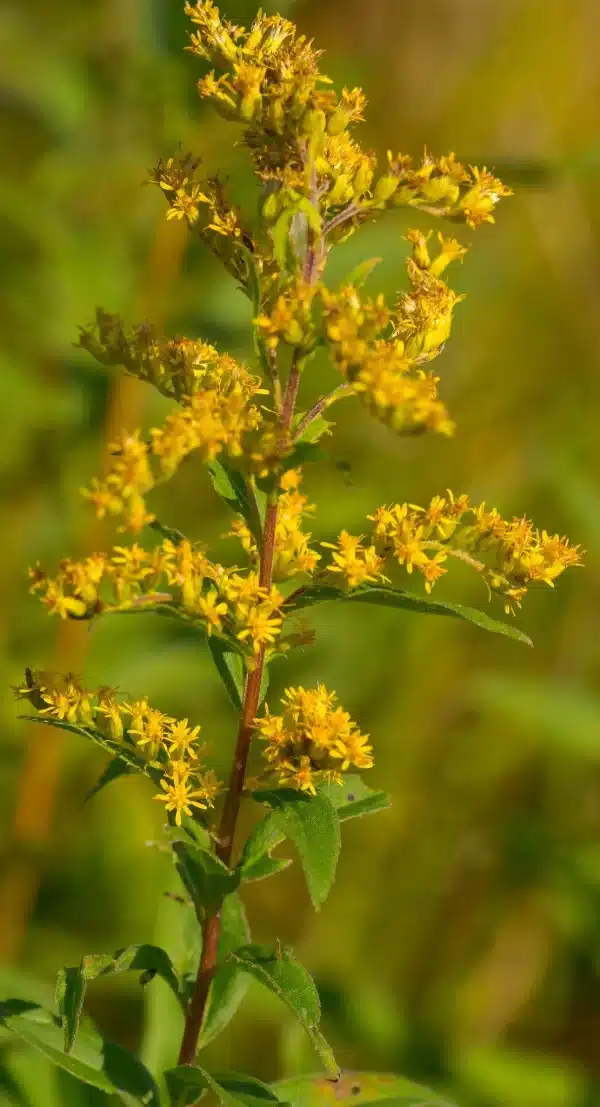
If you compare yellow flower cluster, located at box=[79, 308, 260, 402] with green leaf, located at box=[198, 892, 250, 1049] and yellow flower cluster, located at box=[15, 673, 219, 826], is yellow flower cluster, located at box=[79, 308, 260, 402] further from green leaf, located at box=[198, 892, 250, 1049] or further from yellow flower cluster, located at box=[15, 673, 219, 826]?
green leaf, located at box=[198, 892, 250, 1049]

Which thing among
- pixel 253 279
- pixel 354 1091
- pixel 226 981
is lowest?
pixel 354 1091

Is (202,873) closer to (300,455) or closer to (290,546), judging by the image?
(290,546)

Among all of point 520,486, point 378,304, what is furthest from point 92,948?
point 378,304

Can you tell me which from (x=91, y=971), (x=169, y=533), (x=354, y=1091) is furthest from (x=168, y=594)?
(x=354, y=1091)

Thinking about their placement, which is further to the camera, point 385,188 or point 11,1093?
point 11,1093

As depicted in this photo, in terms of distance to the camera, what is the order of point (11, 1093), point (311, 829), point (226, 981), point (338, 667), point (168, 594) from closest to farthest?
point (311, 829)
point (168, 594)
point (226, 981)
point (11, 1093)
point (338, 667)

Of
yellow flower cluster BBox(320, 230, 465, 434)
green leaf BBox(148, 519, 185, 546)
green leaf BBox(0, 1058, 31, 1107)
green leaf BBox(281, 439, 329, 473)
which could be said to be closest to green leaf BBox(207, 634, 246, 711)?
green leaf BBox(148, 519, 185, 546)
